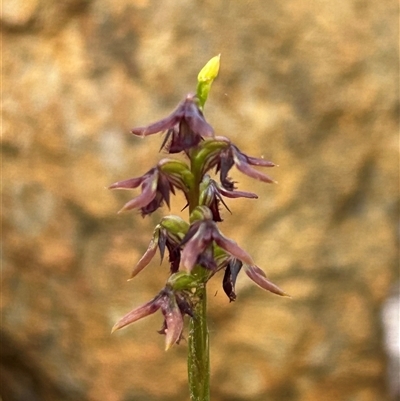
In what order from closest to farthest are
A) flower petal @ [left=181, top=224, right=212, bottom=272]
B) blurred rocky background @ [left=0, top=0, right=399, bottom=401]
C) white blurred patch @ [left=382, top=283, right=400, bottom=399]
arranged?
flower petal @ [left=181, top=224, right=212, bottom=272]
blurred rocky background @ [left=0, top=0, right=399, bottom=401]
white blurred patch @ [left=382, top=283, right=400, bottom=399]

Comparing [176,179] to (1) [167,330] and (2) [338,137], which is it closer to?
(1) [167,330]

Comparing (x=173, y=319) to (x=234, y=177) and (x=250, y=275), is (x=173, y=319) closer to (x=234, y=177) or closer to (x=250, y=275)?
(x=250, y=275)

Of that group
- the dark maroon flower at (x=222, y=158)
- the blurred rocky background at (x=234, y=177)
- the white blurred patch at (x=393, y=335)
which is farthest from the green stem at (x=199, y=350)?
the white blurred patch at (x=393, y=335)

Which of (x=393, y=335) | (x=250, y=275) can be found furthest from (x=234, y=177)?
(x=250, y=275)

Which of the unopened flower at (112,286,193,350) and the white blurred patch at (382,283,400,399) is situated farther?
the white blurred patch at (382,283,400,399)

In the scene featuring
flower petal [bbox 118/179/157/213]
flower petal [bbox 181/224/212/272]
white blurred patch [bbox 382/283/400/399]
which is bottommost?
flower petal [bbox 181/224/212/272]

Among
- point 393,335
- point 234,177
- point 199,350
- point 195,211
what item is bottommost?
point 199,350

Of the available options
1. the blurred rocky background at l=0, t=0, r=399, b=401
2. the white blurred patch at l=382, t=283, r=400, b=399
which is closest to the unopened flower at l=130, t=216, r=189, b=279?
the blurred rocky background at l=0, t=0, r=399, b=401

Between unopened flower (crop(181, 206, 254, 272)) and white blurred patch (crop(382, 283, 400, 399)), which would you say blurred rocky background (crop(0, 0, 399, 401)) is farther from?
unopened flower (crop(181, 206, 254, 272))

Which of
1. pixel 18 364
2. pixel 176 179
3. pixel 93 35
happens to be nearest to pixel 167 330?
pixel 176 179
